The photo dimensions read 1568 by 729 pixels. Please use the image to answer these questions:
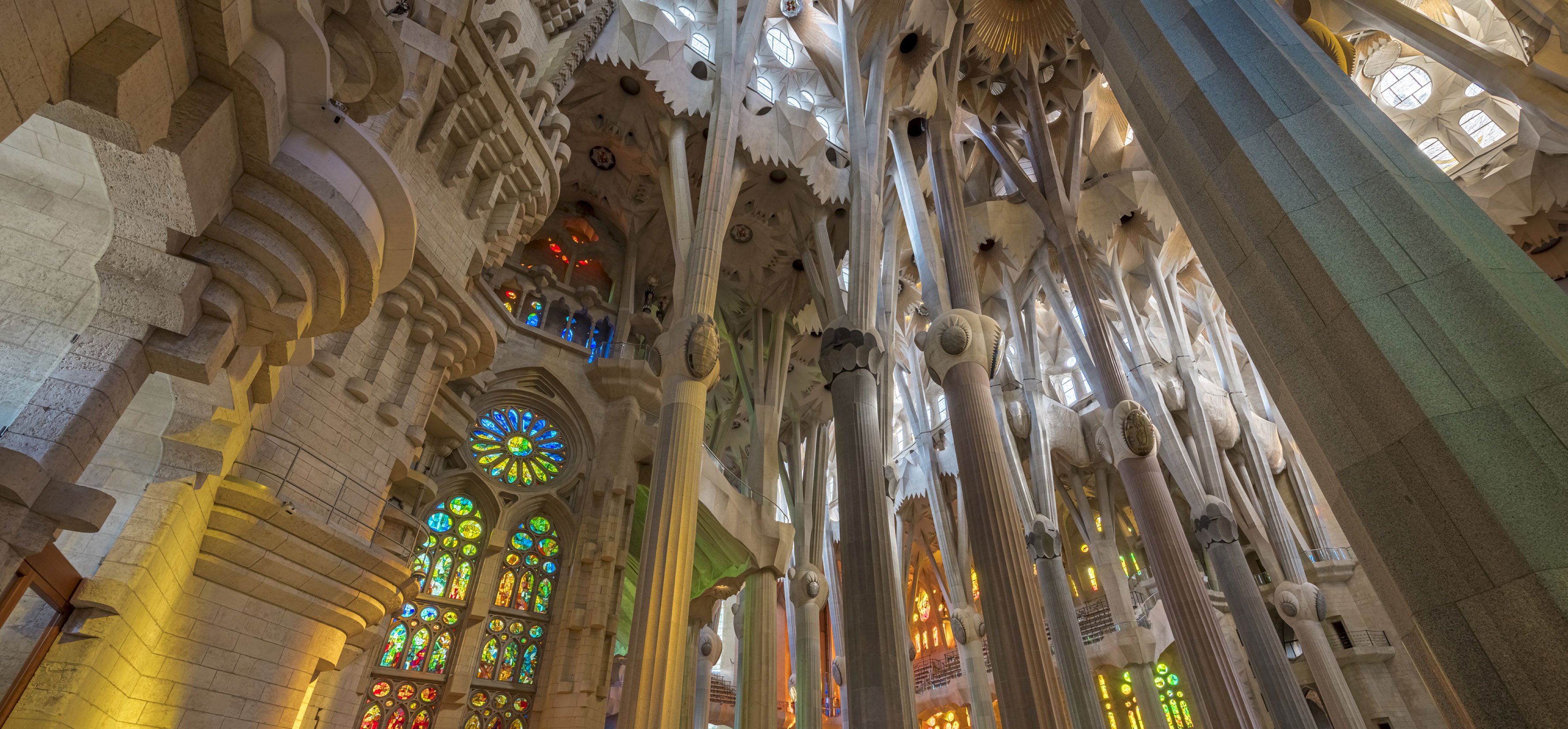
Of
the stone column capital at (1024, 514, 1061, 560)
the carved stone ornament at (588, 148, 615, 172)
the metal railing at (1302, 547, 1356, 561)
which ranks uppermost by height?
the carved stone ornament at (588, 148, 615, 172)

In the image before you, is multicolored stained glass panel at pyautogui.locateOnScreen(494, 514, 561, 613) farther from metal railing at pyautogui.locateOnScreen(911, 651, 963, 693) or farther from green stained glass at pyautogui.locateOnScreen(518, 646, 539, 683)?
metal railing at pyautogui.locateOnScreen(911, 651, 963, 693)

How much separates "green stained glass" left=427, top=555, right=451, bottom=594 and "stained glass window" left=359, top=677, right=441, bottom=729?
1.23 m

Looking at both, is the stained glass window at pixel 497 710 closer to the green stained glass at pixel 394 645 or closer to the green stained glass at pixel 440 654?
the green stained glass at pixel 440 654

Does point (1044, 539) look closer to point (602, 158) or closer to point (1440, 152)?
point (602, 158)

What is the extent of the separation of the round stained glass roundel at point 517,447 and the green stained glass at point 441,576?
1.46 meters

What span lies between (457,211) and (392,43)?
5220 millimetres

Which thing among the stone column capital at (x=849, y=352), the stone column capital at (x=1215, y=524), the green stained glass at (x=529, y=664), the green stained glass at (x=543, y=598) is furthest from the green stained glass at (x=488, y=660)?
the stone column capital at (x=1215, y=524)

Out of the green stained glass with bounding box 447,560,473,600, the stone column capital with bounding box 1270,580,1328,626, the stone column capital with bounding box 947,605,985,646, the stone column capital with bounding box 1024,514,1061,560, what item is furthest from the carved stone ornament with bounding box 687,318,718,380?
the stone column capital with bounding box 1270,580,1328,626

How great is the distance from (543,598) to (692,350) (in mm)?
5226

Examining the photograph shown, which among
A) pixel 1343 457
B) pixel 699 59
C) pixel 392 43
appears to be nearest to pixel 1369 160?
pixel 1343 457

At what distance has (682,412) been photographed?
27.2 feet

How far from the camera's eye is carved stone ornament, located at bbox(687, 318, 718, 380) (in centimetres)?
845

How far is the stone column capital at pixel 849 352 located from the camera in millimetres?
9898

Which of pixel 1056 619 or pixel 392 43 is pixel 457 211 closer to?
pixel 392 43
